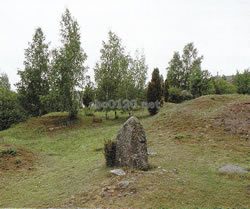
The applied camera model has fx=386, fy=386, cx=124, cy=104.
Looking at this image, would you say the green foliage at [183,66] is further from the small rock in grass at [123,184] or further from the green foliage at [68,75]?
the small rock in grass at [123,184]

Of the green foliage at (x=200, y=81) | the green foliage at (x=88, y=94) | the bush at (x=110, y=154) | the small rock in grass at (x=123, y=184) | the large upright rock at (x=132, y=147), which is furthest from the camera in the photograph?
the green foliage at (x=200, y=81)

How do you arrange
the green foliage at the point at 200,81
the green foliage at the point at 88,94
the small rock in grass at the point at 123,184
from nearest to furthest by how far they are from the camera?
the small rock in grass at the point at 123,184 → the green foliage at the point at 88,94 → the green foliage at the point at 200,81

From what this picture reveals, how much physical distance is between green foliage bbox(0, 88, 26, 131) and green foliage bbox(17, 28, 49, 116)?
2.42 meters

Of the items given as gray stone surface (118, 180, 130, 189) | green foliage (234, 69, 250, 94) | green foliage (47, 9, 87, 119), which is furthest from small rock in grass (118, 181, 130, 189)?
green foliage (234, 69, 250, 94)

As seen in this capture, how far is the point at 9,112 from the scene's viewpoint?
44.7 metres

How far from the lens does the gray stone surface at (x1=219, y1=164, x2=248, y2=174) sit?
64.4ft

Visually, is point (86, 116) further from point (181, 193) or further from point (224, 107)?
point (181, 193)

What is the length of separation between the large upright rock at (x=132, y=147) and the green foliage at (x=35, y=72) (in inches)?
1148

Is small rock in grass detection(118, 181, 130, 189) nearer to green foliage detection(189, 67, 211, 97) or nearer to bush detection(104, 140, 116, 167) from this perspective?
bush detection(104, 140, 116, 167)

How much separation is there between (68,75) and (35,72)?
751 cm

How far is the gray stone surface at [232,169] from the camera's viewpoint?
19641 millimetres

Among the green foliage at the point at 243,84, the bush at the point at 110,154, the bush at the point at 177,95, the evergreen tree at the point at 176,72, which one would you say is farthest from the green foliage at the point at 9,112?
the green foliage at the point at 243,84

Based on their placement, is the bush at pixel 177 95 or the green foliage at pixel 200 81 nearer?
the green foliage at pixel 200 81

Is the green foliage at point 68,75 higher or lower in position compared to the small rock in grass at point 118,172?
higher
